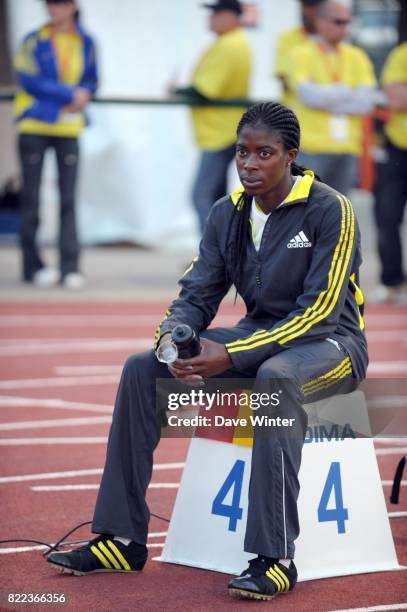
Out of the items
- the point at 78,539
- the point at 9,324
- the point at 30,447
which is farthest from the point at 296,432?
the point at 9,324

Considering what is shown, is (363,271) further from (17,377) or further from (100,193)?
(17,377)

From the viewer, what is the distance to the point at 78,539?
501 centimetres

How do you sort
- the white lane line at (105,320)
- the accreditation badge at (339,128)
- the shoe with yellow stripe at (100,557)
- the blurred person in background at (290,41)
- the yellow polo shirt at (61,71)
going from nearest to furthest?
1. the shoe with yellow stripe at (100,557)
2. the white lane line at (105,320)
3. the accreditation badge at (339,128)
4. the blurred person in background at (290,41)
5. the yellow polo shirt at (61,71)

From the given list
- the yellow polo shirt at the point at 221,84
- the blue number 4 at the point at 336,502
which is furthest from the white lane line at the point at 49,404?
the yellow polo shirt at the point at 221,84

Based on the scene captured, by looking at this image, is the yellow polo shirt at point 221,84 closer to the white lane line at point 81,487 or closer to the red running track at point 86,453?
the red running track at point 86,453

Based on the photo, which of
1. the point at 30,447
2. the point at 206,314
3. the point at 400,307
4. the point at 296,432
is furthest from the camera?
the point at 400,307

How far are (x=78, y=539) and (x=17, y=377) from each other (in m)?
3.51

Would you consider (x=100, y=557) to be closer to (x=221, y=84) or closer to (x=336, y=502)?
(x=336, y=502)

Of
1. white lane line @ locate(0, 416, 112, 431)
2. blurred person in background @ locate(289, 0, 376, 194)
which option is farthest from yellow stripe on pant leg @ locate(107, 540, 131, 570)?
blurred person in background @ locate(289, 0, 376, 194)

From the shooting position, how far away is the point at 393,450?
21.4 feet

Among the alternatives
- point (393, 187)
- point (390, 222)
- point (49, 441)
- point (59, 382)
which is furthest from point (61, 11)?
point (49, 441)

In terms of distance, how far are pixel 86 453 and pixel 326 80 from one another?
5.40 meters

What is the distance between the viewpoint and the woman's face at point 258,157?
4746 mm

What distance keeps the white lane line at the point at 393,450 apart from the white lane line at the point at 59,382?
224 centimetres
